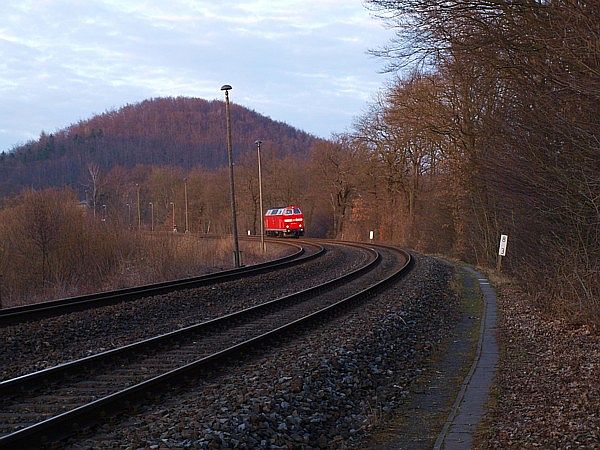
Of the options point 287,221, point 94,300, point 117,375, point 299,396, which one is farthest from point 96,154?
point 299,396

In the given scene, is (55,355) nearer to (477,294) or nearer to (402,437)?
(402,437)

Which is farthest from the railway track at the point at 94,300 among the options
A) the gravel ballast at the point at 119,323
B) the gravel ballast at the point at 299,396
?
the gravel ballast at the point at 299,396

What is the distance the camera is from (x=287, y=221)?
A: 220ft

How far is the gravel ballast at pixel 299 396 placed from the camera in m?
7.54

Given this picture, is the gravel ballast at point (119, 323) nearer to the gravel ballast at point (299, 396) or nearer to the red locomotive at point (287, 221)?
the gravel ballast at point (299, 396)

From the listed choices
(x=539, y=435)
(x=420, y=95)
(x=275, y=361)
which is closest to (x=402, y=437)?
(x=539, y=435)

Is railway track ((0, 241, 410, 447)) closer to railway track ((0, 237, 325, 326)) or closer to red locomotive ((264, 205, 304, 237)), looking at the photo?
railway track ((0, 237, 325, 326))

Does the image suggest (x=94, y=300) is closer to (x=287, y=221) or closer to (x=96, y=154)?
(x=287, y=221)

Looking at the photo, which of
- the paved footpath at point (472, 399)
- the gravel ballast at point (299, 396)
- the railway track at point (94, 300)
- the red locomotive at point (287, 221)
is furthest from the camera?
the red locomotive at point (287, 221)

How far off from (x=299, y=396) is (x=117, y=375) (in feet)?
10.1

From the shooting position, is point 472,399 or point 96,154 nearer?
point 472,399

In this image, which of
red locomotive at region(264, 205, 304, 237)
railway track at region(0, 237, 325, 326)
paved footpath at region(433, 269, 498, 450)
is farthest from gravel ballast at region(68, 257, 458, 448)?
→ red locomotive at region(264, 205, 304, 237)

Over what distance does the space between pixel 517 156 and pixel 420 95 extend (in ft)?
68.1

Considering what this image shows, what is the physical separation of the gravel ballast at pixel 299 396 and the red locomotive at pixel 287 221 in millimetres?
50930
